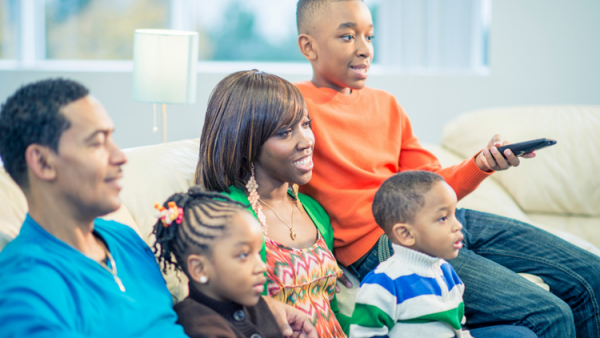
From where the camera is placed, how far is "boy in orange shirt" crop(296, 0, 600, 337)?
151 cm

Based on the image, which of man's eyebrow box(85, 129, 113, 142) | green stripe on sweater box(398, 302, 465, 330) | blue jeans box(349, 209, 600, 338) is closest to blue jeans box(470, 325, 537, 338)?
blue jeans box(349, 209, 600, 338)

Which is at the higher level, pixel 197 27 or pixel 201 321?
pixel 197 27

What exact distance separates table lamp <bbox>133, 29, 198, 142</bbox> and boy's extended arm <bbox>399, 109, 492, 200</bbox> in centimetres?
117

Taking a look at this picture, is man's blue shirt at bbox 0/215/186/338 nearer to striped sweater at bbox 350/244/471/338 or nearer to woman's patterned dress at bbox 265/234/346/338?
woman's patterned dress at bbox 265/234/346/338

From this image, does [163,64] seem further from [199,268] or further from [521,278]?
[521,278]

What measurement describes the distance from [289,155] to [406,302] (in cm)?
48

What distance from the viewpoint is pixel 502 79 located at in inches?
147

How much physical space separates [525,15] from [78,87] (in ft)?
11.4

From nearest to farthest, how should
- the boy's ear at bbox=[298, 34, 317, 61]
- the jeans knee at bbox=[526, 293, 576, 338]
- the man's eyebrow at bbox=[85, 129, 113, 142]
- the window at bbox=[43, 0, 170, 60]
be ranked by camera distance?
the man's eyebrow at bbox=[85, 129, 113, 142] → the jeans knee at bbox=[526, 293, 576, 338] → the boy's ear at bbox=[298, 34, 317, 61] → the window at bbox=[43, 0, 170, 60]

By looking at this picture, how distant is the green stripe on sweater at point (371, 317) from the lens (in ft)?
3.96

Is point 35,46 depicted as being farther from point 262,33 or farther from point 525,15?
point 525,15

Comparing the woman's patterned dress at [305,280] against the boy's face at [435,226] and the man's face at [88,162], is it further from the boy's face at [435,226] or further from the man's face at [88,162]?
the man's face at [88,162]

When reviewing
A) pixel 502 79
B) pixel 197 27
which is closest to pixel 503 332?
pixel 502 79

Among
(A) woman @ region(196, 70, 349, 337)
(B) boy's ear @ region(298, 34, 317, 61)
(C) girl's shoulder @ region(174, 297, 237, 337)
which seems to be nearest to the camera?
Answer: (C) girl's shoulder @ region(174, 297, 237, 337)
